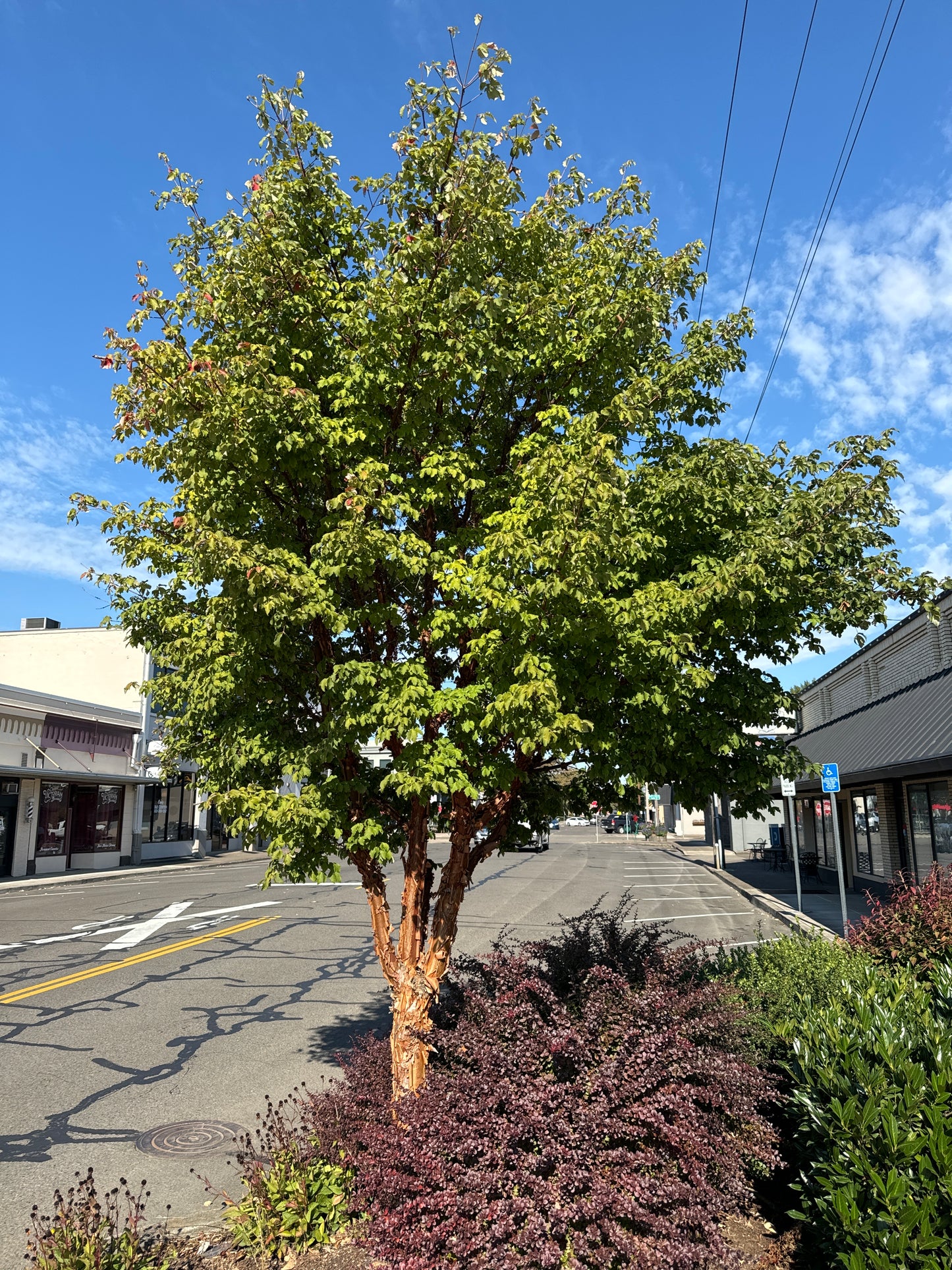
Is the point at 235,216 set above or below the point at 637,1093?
above

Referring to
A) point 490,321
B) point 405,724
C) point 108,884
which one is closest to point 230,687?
point 405,724

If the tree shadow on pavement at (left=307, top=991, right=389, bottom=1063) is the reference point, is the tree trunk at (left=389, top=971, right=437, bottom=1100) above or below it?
above

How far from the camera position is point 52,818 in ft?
111

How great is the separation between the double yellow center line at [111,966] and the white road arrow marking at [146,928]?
81 centimetres

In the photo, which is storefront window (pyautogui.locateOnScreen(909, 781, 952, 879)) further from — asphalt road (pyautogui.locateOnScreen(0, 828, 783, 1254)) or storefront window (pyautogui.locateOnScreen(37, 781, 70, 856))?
storefront window (pyautogui.locateOnScreen(37, 781, 70, 856))

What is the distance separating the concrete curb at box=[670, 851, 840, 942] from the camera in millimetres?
15344

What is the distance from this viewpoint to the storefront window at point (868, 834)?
874 inches

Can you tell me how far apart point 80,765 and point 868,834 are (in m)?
29.3

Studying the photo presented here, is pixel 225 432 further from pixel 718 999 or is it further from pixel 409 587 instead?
pixel 718 999

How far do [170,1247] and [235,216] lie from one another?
21.8 feet

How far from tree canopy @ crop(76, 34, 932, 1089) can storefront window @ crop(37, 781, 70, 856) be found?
31.3m

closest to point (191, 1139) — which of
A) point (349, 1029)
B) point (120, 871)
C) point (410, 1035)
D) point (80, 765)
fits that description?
point (410, 1035)

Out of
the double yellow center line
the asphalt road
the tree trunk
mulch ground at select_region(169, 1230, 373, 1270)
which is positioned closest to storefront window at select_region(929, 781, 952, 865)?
the asphalt road

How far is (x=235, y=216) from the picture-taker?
6.12 m
